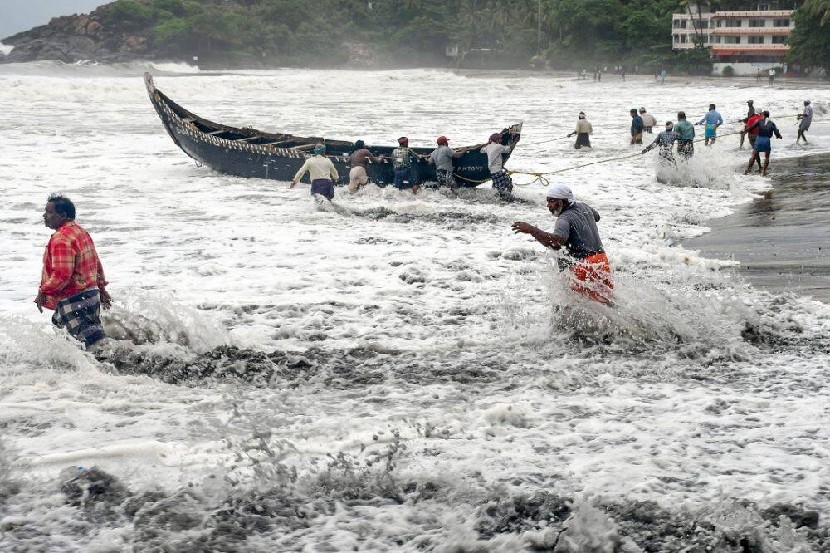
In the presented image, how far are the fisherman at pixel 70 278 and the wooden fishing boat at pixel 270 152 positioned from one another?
10418 mm

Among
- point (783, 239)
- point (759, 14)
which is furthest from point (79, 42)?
point (783, 239)

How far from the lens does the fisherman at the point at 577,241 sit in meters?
7.51

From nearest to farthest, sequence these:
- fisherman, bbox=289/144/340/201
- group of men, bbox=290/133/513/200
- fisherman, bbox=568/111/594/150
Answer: fisherman, bbox=289/144/340/201 → group of men, bbox=290/133/513/200 → fisherman, bbox=568/111/594/150

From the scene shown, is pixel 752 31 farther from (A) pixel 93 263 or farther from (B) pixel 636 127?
(A) pixel 93 263

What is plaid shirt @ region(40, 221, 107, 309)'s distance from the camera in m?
6.81

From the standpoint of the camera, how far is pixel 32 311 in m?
9.56

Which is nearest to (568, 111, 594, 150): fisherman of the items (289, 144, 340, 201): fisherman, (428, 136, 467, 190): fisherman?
(428, 136, 467, 190): fisherman

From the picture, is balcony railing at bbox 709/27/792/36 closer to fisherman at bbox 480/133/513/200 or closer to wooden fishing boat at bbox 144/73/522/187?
wooden fishing boat at bbox 144/73/522/187

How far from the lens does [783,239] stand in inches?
486

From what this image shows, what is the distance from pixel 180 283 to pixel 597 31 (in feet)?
281

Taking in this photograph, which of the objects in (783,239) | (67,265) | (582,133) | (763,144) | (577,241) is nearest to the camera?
(67,265)

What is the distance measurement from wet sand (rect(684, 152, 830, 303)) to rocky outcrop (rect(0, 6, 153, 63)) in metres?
101

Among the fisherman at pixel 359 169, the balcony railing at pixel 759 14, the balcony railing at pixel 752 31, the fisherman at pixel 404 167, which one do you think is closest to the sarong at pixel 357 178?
the fisherman at pixel 359 169

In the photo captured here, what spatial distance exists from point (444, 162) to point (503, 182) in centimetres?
119
